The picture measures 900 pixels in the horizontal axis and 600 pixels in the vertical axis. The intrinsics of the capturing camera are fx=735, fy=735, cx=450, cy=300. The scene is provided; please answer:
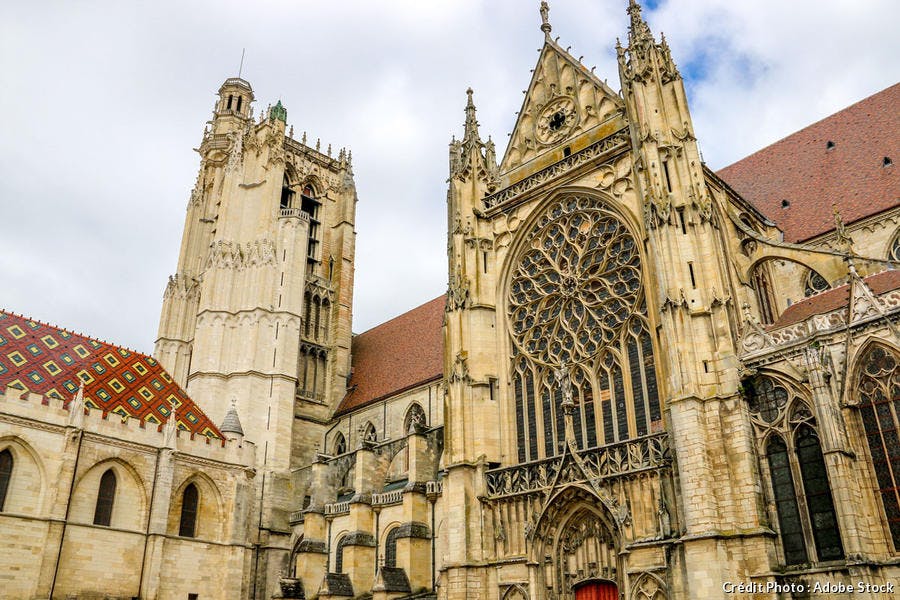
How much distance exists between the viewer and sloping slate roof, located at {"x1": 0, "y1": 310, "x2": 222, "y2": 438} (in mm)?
20781

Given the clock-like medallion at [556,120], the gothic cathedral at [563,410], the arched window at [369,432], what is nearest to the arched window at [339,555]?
the gothic cathedral at [563,410]

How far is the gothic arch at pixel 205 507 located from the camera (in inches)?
858

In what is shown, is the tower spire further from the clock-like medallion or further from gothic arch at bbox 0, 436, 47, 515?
gothic arch at bbox 0, 436, 47, 515

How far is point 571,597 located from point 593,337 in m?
5.82

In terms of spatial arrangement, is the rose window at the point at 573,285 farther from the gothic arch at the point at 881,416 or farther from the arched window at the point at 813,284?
the gothic arch at the point at 881,416

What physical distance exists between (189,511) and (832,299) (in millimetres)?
18394

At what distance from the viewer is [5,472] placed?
60.5 ft

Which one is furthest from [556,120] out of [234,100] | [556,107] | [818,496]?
[234,100]

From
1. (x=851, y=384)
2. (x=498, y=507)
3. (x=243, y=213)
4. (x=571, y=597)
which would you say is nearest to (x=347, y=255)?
(x=243, y=213)

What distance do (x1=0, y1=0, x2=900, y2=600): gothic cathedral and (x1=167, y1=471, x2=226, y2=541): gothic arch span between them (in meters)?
0.06

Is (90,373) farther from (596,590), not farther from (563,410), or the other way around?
(596,590)

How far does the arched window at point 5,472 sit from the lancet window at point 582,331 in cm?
1275

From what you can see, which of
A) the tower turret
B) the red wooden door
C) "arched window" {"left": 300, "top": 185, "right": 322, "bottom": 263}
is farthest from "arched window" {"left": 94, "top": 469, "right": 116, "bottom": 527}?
the tower turret

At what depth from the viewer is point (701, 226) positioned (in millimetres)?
15305
